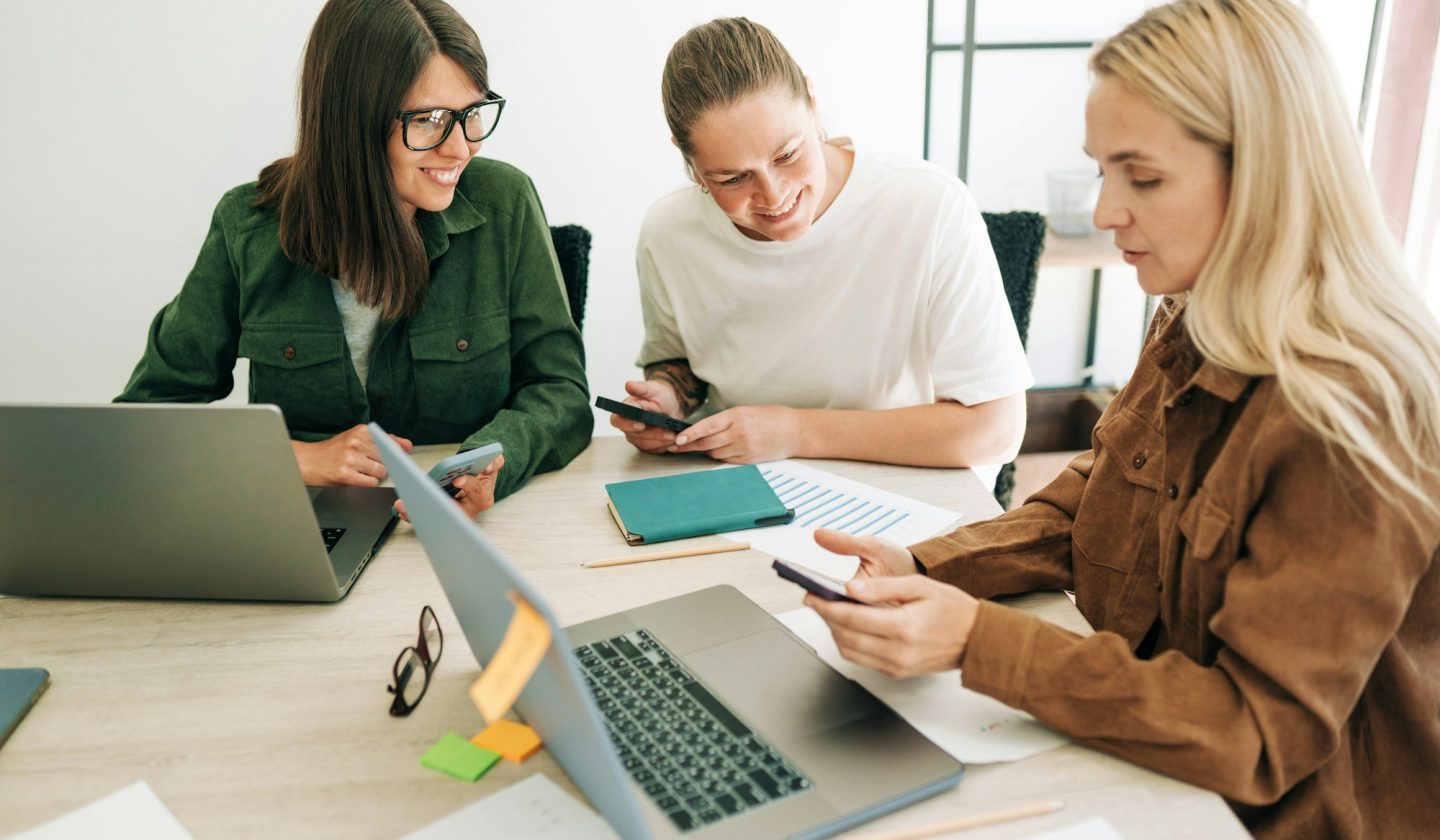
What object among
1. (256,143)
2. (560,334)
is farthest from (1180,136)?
(256,143)

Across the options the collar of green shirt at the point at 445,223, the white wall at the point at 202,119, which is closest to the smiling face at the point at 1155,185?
the collar of green shirt at the point at 445,223

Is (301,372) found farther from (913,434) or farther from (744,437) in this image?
(913,434)

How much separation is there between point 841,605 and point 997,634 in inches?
5.1

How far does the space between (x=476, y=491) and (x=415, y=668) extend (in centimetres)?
36

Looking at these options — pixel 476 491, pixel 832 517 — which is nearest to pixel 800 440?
pixel 832 517

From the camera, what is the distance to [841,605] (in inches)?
37.0

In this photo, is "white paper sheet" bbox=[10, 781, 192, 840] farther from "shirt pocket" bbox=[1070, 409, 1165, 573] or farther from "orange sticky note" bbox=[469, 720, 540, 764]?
"shirt pocket" bbox=[1070, 409, 1165, 573]

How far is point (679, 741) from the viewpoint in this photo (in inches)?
35.1

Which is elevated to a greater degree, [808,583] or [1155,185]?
[1155,185]

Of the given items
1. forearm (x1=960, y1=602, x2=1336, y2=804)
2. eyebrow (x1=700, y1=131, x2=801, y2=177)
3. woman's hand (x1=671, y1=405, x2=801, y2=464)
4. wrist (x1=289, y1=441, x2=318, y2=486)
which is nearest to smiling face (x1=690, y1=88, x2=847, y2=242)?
eyebrow (x1=700, y1=131, x2=801, y2=177)

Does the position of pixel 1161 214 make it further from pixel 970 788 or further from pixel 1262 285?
pixel 970 788

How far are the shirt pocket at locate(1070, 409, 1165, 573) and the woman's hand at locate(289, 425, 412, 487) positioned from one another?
0.85m

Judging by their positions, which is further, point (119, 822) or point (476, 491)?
point (476, 491)

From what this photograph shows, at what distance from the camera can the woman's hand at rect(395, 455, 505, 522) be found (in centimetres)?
134
